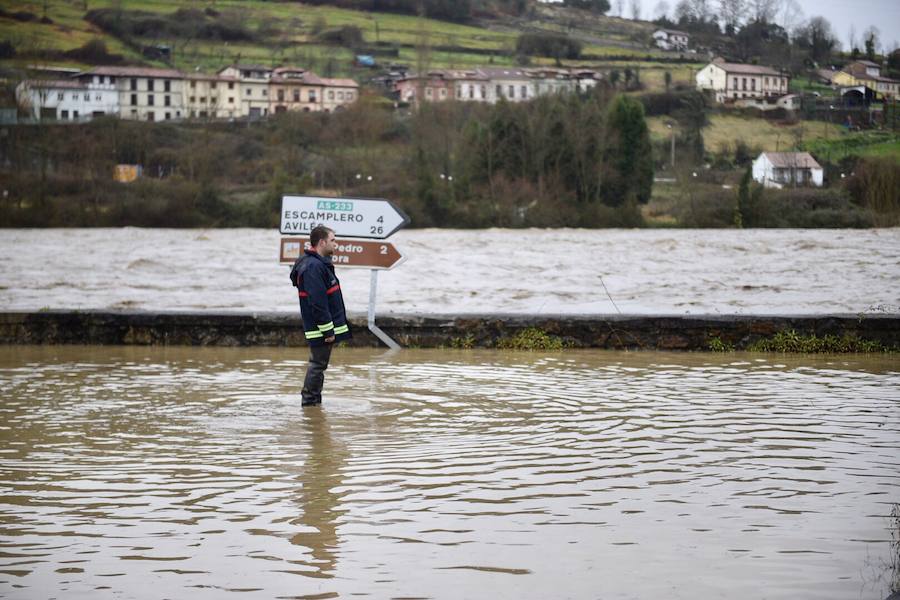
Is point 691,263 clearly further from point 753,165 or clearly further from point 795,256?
point 753,165

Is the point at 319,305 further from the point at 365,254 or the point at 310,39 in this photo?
the point at 310,39

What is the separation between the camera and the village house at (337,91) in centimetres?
13475

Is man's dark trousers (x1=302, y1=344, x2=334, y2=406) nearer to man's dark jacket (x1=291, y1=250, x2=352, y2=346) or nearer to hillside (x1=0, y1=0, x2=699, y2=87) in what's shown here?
man's dark jacket (x1=291, y1=250, x2=352, y2=346)

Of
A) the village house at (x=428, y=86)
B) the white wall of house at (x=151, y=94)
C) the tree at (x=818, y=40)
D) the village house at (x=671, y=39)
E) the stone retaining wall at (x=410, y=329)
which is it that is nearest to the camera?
the stone retaining wall at (x=410, y=329)

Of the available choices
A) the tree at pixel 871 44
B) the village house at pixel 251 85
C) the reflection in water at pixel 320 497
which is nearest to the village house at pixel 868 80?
the tree at pixel 871 44

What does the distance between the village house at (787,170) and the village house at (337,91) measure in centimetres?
6685

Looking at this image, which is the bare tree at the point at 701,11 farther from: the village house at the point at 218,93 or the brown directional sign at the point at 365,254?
the brown directional sign at the point at 365,254

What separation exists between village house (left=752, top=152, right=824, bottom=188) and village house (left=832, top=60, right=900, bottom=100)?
249 inches

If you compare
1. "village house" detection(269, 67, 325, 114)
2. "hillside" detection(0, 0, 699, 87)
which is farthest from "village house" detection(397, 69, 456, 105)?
"village house" detection(269, 67, 325, 114)

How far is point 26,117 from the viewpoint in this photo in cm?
8475

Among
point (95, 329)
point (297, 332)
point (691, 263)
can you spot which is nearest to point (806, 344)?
point (297, 332)

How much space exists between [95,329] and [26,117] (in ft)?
246

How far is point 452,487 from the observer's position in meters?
7.23

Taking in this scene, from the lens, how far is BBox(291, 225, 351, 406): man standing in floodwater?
10.1 metres
